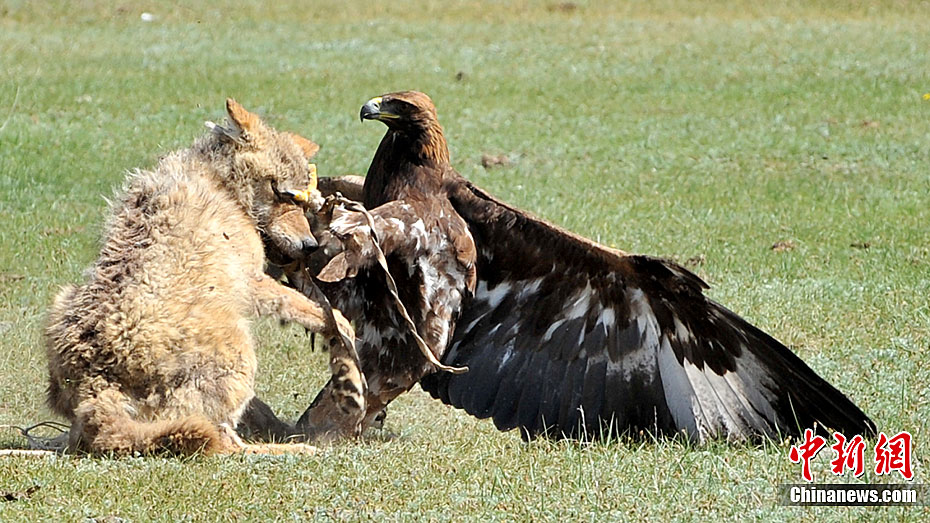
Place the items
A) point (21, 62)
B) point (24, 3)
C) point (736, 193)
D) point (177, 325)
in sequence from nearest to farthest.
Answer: point (177, 325) < point (736, 193) < point (21, 62) < point (24, 3)

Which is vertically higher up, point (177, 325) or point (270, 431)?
point (177, 325)

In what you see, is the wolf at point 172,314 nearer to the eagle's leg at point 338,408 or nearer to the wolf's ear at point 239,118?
the wolf's ear at point 239,118

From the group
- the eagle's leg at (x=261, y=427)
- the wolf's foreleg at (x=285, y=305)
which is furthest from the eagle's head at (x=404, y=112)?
the eagle's leg at (x=261, y=427)

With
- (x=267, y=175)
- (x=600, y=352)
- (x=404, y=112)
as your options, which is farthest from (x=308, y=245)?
(x=600, y=352)

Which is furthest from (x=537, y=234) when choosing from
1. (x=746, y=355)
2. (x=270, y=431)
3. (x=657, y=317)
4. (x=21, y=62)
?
(x=21, y=62)

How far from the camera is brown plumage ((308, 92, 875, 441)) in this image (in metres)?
6.51

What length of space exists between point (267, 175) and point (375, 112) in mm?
1173

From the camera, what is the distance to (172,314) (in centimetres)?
527

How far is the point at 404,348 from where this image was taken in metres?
6.66

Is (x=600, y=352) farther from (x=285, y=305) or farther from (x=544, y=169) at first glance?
(x=544, y=169)

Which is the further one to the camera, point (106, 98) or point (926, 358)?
point (106, 98)

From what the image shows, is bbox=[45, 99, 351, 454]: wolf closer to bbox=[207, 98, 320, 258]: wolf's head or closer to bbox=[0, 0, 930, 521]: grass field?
bbox=[207, 98, 320, 258]: wolf's head

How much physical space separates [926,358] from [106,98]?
35.7 ft

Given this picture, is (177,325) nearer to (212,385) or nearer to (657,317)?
(212,385)
